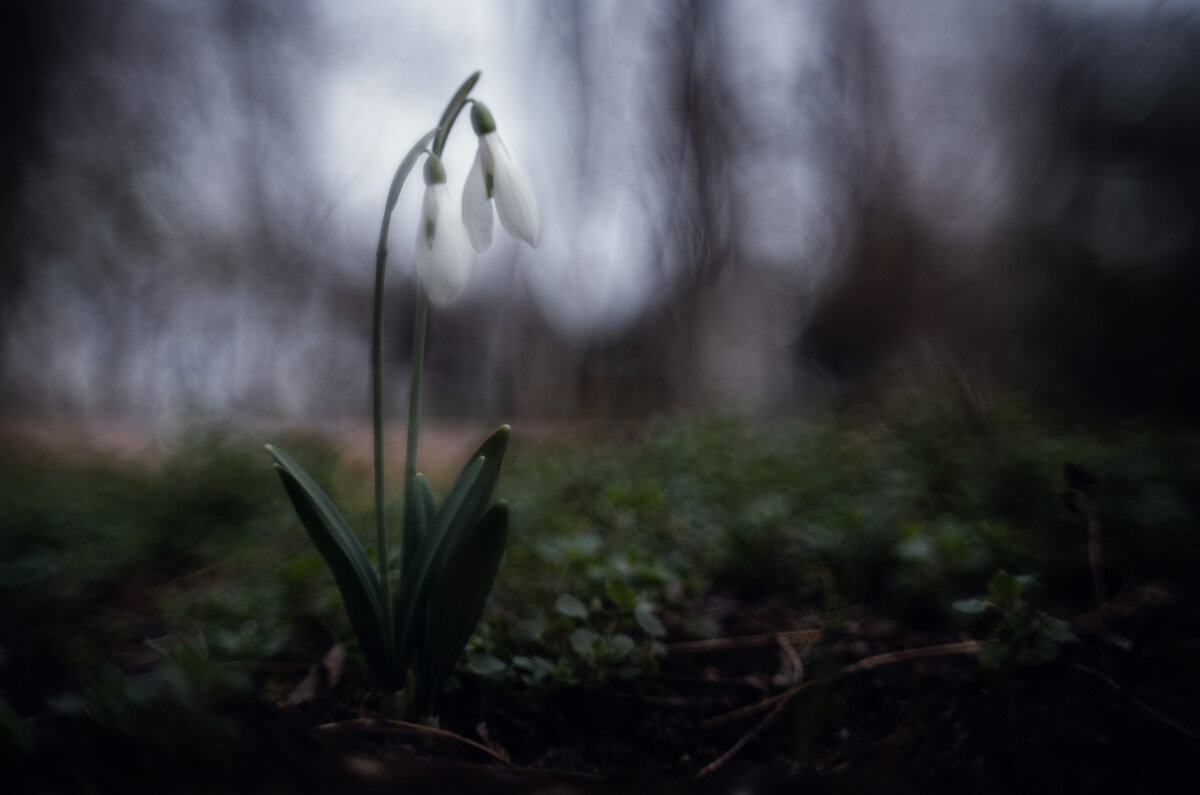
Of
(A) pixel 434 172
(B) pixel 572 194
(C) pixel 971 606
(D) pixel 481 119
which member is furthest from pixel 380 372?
(B) pixel 572 194

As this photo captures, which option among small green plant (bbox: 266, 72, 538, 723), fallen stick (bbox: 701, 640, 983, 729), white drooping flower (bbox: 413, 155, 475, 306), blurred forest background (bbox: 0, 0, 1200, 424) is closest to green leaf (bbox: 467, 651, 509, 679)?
small green plant (bbox: 266, 72, 538, 723)

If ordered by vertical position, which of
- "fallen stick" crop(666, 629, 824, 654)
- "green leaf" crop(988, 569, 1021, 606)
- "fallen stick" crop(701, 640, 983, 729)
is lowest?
"fallen stick" crop(666, 629, 824, 654)

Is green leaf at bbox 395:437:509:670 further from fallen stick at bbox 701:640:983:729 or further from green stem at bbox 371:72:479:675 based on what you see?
fallen stick at bbox 701:640:983:729

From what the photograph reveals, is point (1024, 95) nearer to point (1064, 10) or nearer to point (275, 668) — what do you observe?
point (1064, 10)

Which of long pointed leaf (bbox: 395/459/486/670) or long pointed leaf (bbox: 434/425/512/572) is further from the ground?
long pointed leaf (bbox: 434/425/512/572)

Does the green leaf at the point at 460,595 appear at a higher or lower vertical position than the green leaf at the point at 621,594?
higher

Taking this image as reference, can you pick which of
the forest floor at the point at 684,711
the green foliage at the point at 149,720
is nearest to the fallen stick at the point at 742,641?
the forest floor at the point at 684,711

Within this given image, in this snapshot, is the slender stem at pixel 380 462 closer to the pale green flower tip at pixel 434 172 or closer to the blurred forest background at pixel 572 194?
the pale green flower tip at pixel 434 172
